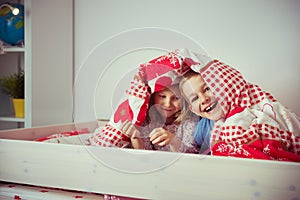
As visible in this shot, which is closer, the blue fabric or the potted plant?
the blue fabric

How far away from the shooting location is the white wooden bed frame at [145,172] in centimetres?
99

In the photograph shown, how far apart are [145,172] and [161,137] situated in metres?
0.11

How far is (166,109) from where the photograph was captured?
1.19 metres

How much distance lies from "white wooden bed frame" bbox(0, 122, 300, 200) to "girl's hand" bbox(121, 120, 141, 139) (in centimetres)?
11

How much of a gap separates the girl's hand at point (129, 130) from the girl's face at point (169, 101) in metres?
0.11

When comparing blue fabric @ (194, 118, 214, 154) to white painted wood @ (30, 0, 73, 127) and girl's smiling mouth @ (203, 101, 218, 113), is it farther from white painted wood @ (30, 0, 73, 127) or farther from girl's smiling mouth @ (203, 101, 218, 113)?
white painted wood @ (30, 0, 73, 127)

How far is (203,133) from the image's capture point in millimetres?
1247

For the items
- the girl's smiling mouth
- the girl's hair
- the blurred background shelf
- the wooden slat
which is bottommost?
the blurred background shelf

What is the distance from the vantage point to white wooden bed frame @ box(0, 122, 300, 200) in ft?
3.26

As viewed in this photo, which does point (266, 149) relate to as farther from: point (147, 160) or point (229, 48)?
point (229, 48)

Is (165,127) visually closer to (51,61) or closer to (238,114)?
(238,114)

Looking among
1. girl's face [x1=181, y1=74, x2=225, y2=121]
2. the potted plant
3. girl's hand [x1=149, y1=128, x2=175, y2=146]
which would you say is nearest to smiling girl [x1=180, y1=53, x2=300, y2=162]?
girl's face [x1=181, y1=74, x2=225, y2=121]

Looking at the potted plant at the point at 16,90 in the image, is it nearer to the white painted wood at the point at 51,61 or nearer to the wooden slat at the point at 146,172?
the white painted wood at the point at 51,61

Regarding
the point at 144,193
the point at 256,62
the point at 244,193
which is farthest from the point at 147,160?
the point at 256,62
